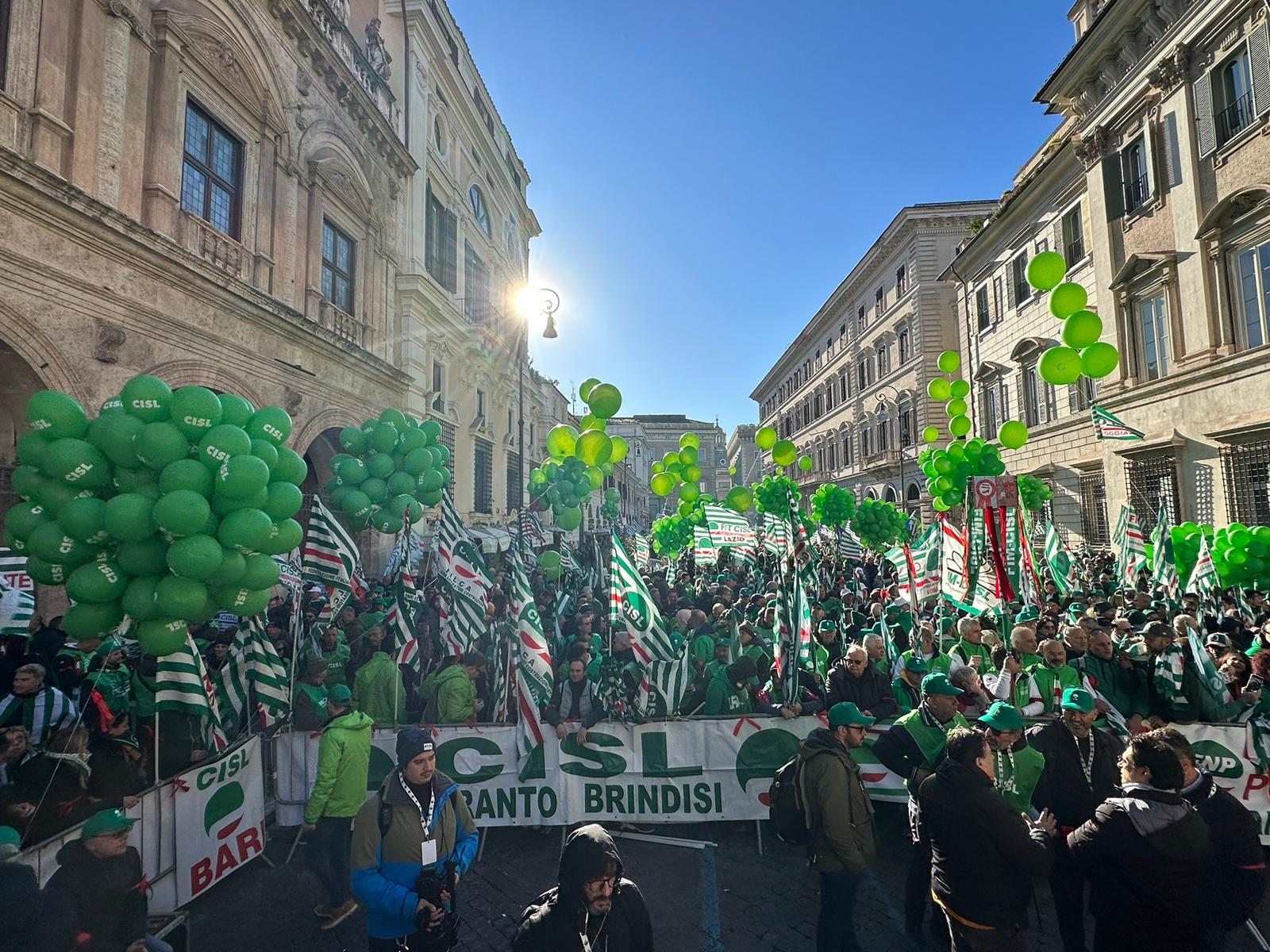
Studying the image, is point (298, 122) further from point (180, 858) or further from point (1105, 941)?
point (1105, 941)

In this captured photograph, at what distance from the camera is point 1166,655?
5.58m

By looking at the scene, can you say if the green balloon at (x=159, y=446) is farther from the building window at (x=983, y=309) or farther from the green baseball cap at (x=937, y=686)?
the building window at (x=983, y=309)

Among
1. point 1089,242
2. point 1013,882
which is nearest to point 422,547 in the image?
point 1013,882

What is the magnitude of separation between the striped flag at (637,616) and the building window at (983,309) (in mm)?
24265

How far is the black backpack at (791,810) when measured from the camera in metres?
3.92

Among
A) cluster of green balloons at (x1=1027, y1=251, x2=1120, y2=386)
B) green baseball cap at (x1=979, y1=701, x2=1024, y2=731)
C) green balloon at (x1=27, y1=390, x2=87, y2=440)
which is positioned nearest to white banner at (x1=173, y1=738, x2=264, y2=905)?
green balloon at (x1=27, y1=390, x2=87, y2=440)

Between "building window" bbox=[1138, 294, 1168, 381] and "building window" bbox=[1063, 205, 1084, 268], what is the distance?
11.7 ft

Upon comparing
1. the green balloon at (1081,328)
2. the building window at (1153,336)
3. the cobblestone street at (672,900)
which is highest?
the building window at (1153,336)

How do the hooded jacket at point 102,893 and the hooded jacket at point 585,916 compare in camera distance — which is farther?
the hooded jacket at point 102,893

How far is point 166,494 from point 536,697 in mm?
3355

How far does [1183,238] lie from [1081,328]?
8579 mm

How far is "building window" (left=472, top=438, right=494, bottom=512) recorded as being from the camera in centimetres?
2419

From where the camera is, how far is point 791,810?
395 cm

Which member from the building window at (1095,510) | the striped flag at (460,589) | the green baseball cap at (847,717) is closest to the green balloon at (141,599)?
the striped flag at (460,589)
